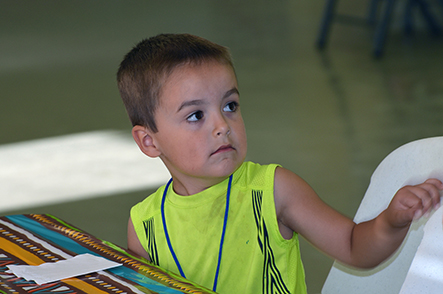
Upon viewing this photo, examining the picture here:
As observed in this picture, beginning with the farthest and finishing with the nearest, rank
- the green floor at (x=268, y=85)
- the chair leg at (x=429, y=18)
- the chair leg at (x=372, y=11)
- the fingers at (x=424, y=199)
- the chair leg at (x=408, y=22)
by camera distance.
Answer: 1. the chair leg at (x=408, y=22)
2. the chair leg at (x=372, y=11)
3. the chair leg at (x=429, y=18)
4. the green floor at (x=268, y=85)
5. the fingers at (x=424, y=199)

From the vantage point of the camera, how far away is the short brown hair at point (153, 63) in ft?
3.53

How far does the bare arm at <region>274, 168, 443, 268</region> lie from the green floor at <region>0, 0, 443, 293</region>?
990 millimetres

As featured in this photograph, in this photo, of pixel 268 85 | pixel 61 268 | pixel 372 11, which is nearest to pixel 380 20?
pixel 372 11

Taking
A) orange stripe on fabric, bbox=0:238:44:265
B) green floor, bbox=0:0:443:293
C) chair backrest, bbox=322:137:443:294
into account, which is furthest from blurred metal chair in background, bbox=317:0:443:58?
orange stripe on fabric, bbox=0:238:44:265

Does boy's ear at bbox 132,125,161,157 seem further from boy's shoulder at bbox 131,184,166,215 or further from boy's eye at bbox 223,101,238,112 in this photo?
boy's eye at bbox 223,101,238,112

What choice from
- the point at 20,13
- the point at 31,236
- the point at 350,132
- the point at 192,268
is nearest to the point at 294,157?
the point at 350,132

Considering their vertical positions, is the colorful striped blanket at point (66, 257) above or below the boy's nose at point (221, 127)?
below

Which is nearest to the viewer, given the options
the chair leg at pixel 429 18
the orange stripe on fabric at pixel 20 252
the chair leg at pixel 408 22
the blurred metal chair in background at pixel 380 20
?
the orange stripe on fabric at pixel 20 252

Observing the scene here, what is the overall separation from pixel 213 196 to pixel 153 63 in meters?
0.28

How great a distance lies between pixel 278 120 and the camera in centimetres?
367

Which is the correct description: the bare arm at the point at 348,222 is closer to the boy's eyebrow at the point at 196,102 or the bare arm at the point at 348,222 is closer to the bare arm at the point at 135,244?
the boy's eyebrow at the point at 196,102

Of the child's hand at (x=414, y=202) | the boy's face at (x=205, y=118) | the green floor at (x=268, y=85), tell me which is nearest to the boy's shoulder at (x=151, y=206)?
the boy's face at (x=205, y=118)

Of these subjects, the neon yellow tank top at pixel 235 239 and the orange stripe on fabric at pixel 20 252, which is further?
the neon yellow tank top at pixel 235 239

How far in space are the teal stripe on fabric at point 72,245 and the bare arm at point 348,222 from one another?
1.04 feet
